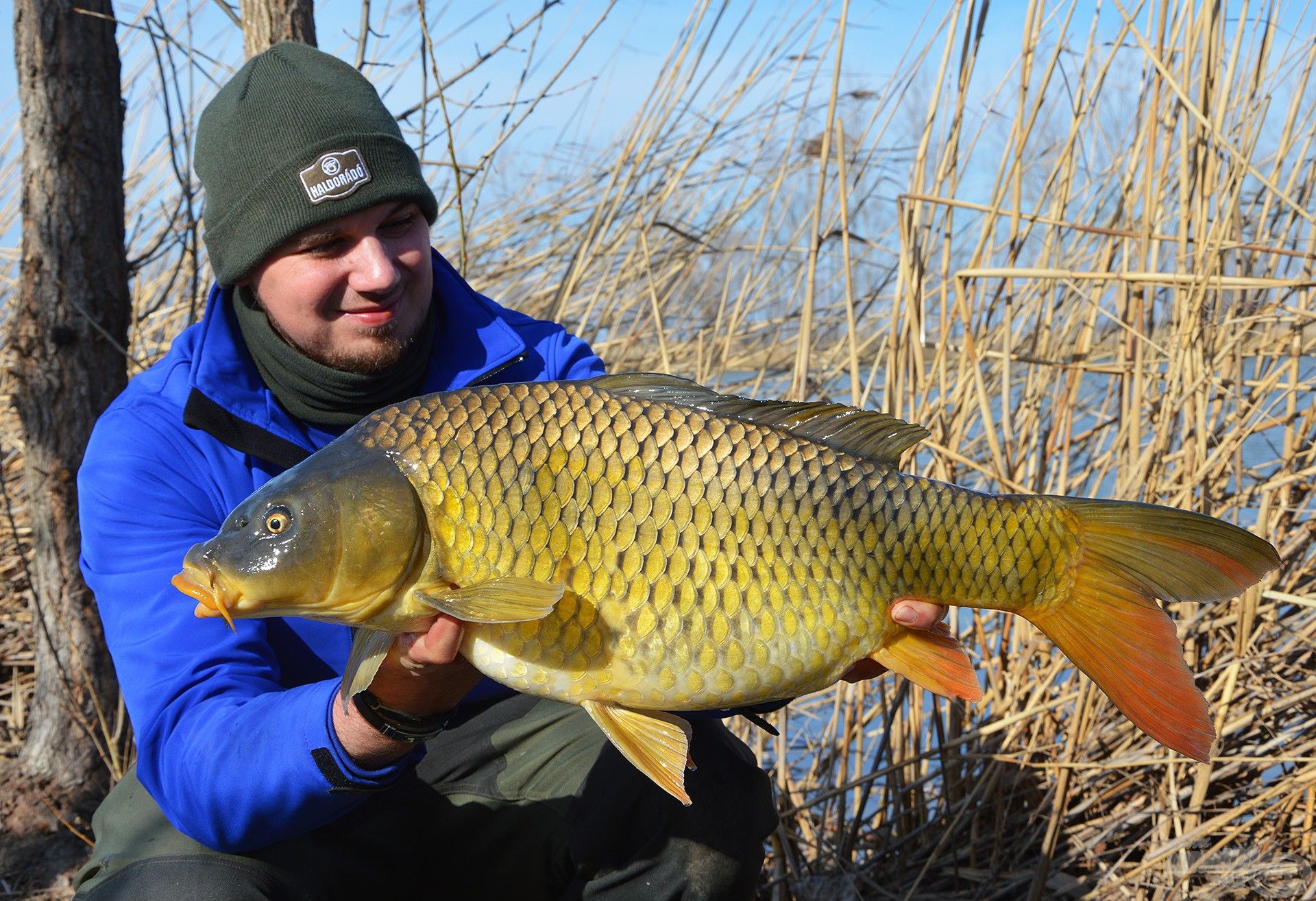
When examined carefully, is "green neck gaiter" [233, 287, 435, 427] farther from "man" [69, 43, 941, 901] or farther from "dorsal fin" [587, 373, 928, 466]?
"dorsal fin" [587, 373, 928, 466]

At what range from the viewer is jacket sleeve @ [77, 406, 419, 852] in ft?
4.15

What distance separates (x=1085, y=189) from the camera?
7.20 feet

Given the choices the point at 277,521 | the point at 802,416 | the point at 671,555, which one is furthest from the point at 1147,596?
the point at 277,521

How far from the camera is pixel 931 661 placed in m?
1.21

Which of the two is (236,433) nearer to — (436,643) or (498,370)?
(498,370)

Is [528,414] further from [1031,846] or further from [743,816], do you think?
[1031,846]

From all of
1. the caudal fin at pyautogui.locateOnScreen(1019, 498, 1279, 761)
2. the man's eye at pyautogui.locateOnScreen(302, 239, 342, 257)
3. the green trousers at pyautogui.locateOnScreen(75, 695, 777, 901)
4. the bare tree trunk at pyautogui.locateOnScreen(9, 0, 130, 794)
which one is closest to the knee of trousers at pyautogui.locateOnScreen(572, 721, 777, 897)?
the green trousers at pyautogui.locateOnScreen(75, 695, 777, 901)

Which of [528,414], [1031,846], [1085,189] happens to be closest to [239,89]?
[528,414]

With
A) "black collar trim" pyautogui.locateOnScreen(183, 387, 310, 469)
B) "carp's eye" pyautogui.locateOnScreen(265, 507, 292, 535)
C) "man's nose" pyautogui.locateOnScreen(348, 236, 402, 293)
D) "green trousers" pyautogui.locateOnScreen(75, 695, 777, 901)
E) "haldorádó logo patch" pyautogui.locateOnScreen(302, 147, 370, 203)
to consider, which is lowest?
"green trousers" pyautogui.locateOnScreen(75, 695, 777, 901)

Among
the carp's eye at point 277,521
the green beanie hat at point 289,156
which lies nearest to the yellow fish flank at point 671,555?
the carp's eye at point 277,521

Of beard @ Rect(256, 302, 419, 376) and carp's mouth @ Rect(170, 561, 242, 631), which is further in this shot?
beard @ Rect(256, 302, 419, 376)

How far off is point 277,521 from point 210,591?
0.08 metres

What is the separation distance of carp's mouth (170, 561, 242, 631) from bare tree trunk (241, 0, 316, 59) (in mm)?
1346

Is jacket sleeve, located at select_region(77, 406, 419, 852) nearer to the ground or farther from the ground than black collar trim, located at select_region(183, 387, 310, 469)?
nearer to the ground
